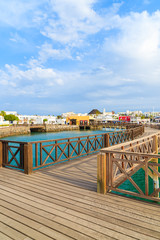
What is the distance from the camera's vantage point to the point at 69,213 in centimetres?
286

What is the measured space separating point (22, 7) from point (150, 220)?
996 cm

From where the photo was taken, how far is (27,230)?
7.93ft

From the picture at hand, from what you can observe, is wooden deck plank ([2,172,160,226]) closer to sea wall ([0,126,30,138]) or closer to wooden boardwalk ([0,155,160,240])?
wooden boardwalk ([0,155,160,240])

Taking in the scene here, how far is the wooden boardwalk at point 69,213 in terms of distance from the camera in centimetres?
233

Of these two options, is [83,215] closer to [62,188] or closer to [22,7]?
[62,188]

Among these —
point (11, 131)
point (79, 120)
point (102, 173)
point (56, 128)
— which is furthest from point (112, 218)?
point (79, 120)

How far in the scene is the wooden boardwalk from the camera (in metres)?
2.33

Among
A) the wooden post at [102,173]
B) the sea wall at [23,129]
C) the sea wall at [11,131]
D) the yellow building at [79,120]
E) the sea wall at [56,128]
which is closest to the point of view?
the wooden post at [102,173]

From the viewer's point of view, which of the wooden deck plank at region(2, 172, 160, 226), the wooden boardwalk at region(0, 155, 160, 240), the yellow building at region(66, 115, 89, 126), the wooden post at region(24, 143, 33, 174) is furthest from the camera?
the yellow building at region(66, 115, 89, 126)

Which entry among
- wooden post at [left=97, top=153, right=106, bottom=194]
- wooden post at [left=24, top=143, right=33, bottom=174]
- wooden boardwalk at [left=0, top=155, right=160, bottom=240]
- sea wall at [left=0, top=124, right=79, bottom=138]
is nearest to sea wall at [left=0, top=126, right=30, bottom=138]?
sea wall at [left=0, top=124, right=79, bottom=138]

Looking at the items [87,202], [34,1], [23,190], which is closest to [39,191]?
[23,190]

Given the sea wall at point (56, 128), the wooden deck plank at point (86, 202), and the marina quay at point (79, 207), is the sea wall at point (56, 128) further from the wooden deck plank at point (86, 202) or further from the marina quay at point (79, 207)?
the wooden deck plank at point (86, 202)

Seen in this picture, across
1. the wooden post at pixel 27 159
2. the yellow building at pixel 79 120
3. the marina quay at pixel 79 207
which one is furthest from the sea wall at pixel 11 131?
the marina quay at pixel 79 207

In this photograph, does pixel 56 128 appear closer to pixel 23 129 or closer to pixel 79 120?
pixel 23 129
